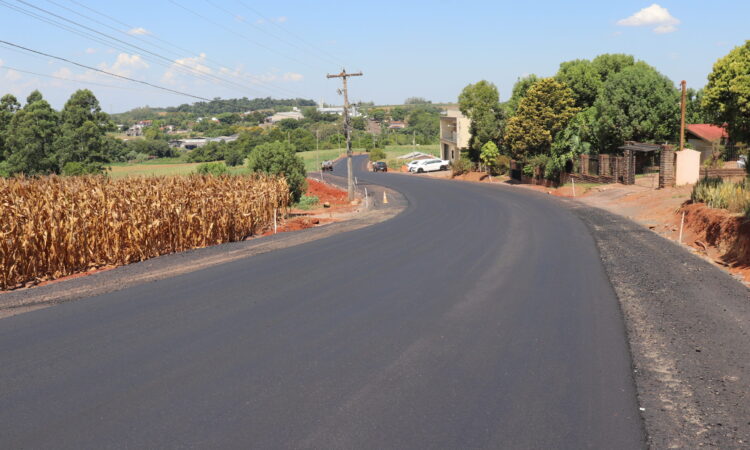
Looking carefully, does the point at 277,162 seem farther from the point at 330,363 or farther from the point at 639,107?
the point at 330,363

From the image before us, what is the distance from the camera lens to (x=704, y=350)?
909cm

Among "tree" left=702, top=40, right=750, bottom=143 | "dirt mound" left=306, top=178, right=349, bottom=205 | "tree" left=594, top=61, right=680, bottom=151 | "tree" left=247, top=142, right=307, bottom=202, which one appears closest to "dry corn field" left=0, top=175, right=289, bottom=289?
"tree" left=247, top=142, right=307, bottom=202

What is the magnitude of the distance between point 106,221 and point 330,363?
11961 mm

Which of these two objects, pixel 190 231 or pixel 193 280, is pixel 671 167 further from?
pixel 193 280

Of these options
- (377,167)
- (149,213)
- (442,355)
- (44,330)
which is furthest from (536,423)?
(377,167)

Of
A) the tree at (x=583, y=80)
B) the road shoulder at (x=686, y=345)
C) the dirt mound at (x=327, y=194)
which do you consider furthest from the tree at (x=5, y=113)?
the road shoulder at (x=686, y=345)

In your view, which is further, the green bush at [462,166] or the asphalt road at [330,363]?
the green bush at [462,166]

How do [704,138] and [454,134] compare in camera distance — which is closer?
[704,138]

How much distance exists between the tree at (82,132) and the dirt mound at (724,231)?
66.7m

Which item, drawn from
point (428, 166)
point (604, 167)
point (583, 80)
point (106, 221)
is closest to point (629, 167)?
point (604, 167)

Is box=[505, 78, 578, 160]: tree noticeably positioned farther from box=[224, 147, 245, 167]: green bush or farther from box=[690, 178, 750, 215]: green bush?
box=[224, 147, 245, 167]: green bush

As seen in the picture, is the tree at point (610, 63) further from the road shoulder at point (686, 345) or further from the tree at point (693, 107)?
the road shoulder at point (686, 345)

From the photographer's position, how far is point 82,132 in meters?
73.1

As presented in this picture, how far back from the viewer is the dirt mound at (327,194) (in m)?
47.4
